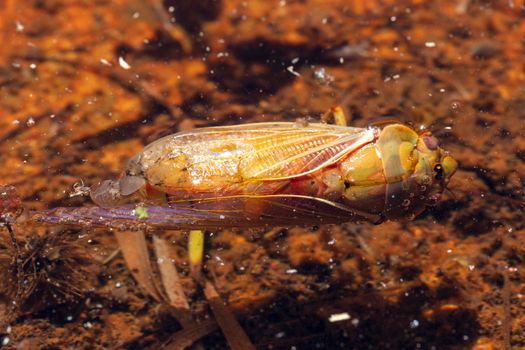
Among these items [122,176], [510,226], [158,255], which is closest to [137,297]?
[158,255]

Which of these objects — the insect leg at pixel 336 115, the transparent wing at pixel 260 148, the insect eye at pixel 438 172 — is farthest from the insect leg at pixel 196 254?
the insect eye at pixel 438 172

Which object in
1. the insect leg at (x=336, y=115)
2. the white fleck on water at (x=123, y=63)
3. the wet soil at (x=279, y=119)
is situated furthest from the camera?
the white fleck on water at (x=123, y=63)

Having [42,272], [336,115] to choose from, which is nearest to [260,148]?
[336,115]

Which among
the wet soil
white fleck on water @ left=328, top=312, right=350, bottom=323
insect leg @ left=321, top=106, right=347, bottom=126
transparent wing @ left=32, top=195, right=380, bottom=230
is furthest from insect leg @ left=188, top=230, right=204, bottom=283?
insect leg @ left=321, top=106, right=347, bottom=126

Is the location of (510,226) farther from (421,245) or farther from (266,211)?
(266,211)

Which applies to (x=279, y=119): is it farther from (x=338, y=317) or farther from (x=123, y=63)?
(x=338, y=317)

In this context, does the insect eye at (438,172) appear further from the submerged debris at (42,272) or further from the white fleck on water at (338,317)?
the submerged debris at (42,272)
